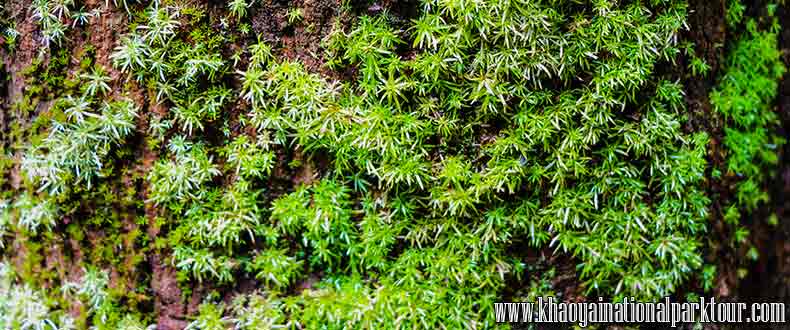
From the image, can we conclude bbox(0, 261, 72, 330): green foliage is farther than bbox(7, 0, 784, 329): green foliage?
Yes

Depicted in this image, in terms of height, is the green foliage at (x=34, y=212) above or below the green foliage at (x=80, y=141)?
below

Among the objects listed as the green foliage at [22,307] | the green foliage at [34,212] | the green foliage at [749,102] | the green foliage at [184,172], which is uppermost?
the green foliage at [749,102]

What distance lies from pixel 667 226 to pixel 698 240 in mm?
126

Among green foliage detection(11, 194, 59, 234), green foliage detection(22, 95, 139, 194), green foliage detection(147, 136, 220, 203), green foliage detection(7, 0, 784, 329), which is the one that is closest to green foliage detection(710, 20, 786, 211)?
green foliage detection(7, 0, 784, 329)

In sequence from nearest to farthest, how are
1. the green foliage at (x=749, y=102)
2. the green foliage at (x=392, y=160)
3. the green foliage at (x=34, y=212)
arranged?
the green foliage at (x=392, y=160)
the green foliage at (x=34, y=212)
the green foliage at (x=749, y=102)

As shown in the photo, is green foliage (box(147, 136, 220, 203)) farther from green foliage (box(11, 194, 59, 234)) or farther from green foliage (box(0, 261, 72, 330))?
green foliage (box(0, 261, 72, 330))

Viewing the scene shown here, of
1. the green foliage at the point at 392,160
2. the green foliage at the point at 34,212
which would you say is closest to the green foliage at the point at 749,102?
the green foliage at the point at 392,160

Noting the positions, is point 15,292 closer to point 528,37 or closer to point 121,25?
point 121,25

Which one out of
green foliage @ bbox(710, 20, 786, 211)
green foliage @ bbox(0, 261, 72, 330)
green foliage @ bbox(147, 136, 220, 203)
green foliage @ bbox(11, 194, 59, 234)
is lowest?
green foliage @ bbox(0, 261, 72, 330)

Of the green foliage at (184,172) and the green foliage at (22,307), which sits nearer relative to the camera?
the green foliage at (184,172)

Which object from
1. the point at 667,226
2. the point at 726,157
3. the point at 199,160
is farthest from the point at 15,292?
the point at 726,157

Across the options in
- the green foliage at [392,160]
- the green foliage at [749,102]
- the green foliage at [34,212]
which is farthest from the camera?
the green foliage at [749,102]

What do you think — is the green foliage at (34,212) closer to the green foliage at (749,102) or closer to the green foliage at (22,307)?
the green foliage at (22,307)

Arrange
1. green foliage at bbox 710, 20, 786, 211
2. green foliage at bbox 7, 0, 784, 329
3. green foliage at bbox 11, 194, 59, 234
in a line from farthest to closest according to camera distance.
Result: green foliage at bbox 710, 20, 786, 211
green foliage at bbox 11, 194, 59, 234
green foliage at bbox 7, 0, 784, 329
